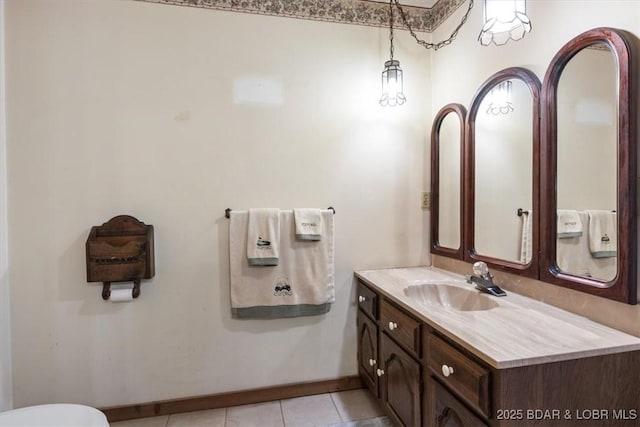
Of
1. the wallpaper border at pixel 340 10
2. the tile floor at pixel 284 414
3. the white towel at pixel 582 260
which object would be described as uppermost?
the wallpaper border at pixel 340 10

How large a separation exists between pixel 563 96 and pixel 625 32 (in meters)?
0.28

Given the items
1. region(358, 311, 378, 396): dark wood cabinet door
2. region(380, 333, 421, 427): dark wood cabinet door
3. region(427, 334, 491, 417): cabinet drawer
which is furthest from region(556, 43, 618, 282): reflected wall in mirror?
region(358, 311, 378, 396): dark wood cabinet door

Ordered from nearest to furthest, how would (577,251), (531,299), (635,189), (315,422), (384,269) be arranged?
(635,189) < (577,251) < (531,299) < (315,422) < (384,269)

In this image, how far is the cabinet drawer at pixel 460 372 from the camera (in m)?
1.06

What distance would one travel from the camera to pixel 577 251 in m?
1.35

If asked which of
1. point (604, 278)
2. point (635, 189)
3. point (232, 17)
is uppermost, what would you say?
point (232, 17)

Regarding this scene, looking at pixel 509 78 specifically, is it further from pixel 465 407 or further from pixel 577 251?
pixel 465 407

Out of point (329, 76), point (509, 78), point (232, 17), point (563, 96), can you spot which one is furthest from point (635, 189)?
point (232, 17)

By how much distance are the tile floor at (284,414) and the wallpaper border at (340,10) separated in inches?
97.2

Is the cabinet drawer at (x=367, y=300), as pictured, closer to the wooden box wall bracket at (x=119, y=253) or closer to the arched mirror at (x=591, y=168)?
Answer: the arched mirror at (x=591, y=168)

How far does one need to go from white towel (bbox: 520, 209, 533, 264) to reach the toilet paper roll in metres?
2.08

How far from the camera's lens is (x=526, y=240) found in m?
1.58

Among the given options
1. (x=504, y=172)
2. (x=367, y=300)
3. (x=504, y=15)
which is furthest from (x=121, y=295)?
(x=504, y=15)

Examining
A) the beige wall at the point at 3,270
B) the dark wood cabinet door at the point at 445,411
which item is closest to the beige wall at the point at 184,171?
the beige wall at the point at 3,270
